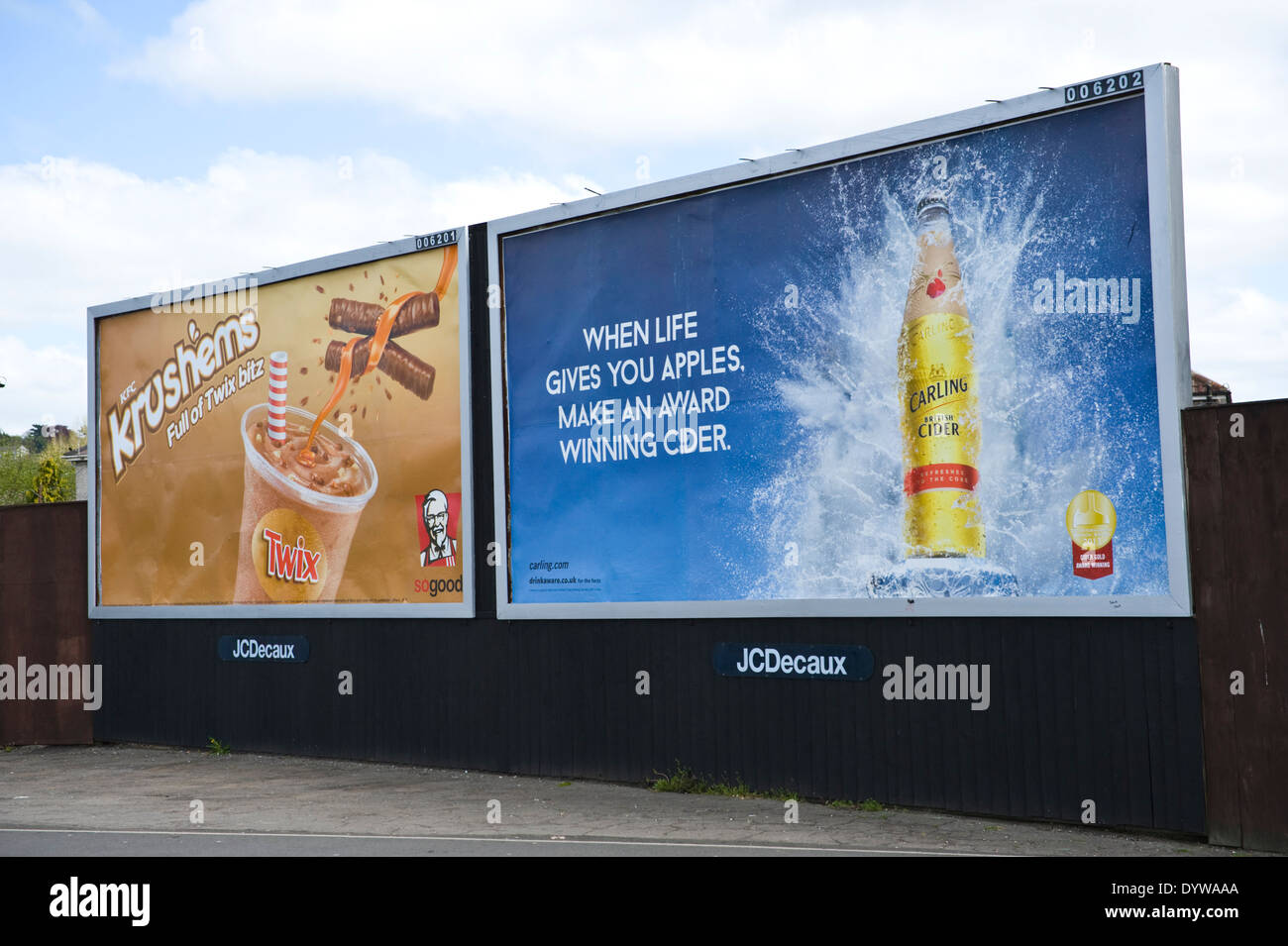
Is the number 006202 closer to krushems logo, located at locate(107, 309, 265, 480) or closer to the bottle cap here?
the bottle cap

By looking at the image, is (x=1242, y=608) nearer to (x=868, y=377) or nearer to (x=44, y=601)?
(x=868, y=377)

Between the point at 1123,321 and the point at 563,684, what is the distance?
6808 millimetres

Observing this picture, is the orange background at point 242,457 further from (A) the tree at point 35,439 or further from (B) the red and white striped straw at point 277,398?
(A) the tree at point 35,439

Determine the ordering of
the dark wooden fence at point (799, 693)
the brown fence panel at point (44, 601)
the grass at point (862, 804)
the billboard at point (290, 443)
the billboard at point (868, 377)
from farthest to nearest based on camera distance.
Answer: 1. the brown fence panel at point (44, 601)
2. the billboard at point (290, 443)
3. the grass at point (862, 804)
4. the billboard at point (868, 377)
5. the dark wooden fence at point (799, 693)

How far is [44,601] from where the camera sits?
18750 millimetres

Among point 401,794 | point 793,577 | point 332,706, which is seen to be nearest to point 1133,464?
point 793,577

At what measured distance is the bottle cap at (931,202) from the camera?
1197cm

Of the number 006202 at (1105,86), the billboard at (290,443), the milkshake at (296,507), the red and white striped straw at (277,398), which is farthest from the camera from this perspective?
the red and white striped straw at (277,398)

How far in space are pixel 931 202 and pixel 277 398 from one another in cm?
887

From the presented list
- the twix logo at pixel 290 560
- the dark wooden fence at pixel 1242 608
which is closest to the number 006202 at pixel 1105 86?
the dark wooden fence at pixel 1242 608

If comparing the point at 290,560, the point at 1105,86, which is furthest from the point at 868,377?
the point at 290,560

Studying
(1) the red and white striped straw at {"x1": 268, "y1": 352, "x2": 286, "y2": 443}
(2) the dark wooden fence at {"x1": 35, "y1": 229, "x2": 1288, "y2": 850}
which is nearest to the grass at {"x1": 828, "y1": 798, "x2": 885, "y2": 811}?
(2) the dark wooden fence at {"x1": 35, "y1": 229, "x2": 1288, "y2": 850}

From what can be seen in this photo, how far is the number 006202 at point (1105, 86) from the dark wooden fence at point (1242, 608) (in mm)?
2655
